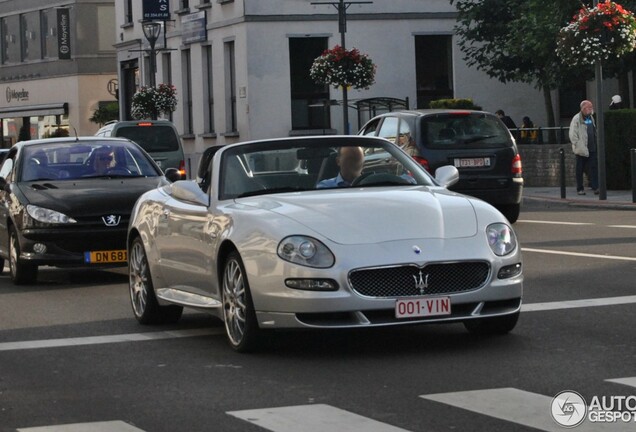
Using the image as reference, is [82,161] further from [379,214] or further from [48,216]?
[379,214]

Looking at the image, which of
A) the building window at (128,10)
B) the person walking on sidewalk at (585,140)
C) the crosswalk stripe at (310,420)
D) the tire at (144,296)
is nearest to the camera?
the crosswalk stripe at (310,420)

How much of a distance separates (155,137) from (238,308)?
22.6m

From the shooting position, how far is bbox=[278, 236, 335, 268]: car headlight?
9.99 m

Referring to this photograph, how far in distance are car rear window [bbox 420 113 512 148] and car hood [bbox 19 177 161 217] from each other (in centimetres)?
705

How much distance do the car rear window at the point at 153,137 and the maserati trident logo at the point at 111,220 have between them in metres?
15.9

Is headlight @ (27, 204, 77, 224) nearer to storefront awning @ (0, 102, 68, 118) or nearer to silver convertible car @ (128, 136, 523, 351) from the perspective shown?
silver convertible car @ (128, 136, 523, 351)

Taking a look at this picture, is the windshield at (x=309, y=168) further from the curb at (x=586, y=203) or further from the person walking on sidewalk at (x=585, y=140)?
the person walking on sidewalk at (x=585, y=140)

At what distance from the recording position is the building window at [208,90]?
53.2 meters

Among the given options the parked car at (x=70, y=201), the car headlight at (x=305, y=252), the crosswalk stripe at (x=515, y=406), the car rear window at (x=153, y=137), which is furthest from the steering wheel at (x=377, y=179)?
the car rear window at (x=153, y=137)

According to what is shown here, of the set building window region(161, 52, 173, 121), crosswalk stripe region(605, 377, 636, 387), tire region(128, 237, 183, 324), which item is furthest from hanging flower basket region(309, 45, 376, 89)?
crosswalk stripe region(605, 377, 636, 387)

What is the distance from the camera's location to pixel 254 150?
11711 millimetres

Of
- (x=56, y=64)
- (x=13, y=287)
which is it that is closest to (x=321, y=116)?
(x=56, y=64)

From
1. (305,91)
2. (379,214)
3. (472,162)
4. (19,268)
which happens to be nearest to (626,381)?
(379,214)

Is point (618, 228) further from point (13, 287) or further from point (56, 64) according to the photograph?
point (56, 64)
